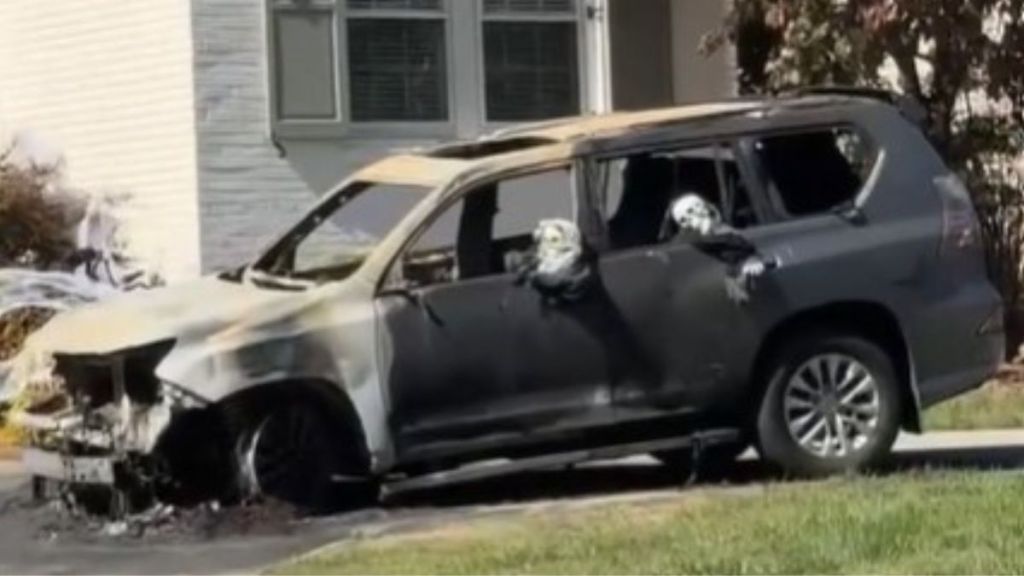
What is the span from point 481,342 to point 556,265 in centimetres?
52

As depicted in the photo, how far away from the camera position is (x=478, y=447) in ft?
43.1

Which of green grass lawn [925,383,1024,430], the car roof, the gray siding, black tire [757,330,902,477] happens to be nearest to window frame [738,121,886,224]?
the car roof

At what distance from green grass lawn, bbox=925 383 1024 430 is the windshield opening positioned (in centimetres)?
374

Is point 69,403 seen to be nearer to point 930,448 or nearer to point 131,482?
point 131,482

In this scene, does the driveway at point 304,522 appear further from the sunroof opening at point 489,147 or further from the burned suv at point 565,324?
the sunroof opening at point 489,147

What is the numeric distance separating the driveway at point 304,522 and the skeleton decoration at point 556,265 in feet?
3.27

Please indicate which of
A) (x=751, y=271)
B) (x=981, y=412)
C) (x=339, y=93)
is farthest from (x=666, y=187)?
(x=339, y=93)

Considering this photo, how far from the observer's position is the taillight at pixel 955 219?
13.7 metres

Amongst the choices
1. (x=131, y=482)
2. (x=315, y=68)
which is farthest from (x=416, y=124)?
(x=131, y=482)

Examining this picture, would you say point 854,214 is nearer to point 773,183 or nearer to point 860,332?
point 773,183

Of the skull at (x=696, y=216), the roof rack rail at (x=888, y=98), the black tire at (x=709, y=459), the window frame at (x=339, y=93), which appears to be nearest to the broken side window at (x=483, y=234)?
the skull at (x=696, y=216)

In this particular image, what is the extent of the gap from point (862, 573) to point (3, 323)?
9.42 m

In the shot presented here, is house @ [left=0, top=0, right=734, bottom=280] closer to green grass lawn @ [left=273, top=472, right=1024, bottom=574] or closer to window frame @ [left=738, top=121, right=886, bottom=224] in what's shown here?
window frame @ [left=738, top=121, right=886, bottom=224]

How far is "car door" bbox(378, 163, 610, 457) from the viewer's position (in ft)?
42.8
